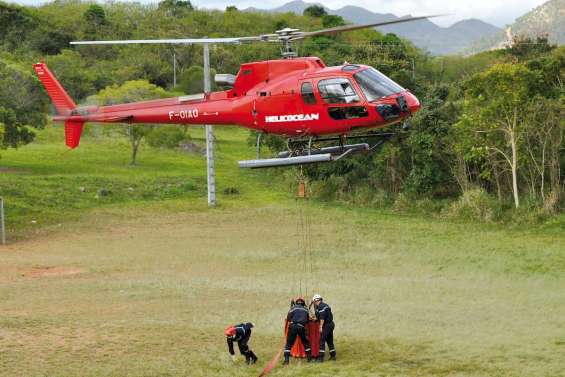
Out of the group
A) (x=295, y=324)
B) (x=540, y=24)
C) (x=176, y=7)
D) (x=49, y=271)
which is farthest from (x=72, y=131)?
(x=540, y=24)

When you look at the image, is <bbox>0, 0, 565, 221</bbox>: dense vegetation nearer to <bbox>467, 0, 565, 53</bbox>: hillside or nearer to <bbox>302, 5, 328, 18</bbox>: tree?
<bbox>302, 5, 328, 18</bbox>: tree

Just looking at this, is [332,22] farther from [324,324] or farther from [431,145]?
[324,324]

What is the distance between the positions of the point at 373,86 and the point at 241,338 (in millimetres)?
6333

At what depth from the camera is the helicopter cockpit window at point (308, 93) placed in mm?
21500

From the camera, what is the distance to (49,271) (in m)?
31.7

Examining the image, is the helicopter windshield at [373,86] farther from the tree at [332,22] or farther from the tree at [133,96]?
the tree at [332,22]

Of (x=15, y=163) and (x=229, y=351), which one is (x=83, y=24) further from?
(x=229, y=351)

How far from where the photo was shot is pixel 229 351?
795 inches

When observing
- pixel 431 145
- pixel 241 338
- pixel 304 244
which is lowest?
pixel 304 244

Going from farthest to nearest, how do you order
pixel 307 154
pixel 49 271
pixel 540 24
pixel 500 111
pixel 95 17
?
pixel 540 24 → pixel 95 17 → pixel 500 111 → pixel 49 271 → pixel 307 154

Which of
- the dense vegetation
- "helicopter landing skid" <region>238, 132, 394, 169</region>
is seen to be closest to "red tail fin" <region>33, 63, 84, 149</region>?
"helicopter landing skid" <region>238, 132, 394, 169</region>

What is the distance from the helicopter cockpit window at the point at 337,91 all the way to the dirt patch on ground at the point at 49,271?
1350 centimetres

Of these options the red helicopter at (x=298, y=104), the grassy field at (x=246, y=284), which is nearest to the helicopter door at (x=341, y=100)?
the red helicopter at (x=298, y=104)

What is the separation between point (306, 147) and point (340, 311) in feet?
16.3
